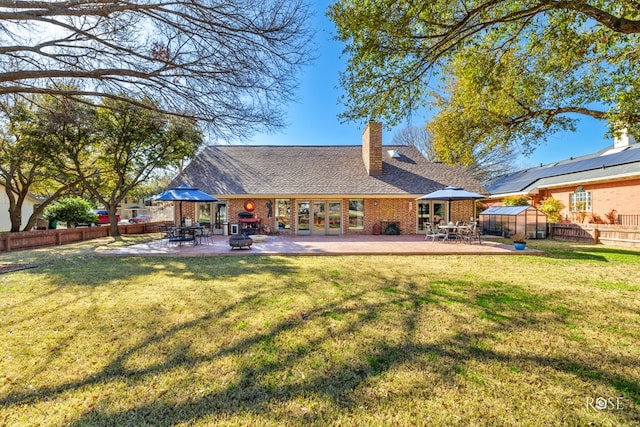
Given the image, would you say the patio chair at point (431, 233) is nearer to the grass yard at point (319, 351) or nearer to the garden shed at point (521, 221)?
the garden shed at point (521, 221)

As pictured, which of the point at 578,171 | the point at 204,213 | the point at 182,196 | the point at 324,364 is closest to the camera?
the point at 324,364

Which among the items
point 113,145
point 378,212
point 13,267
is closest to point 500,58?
point 378,212

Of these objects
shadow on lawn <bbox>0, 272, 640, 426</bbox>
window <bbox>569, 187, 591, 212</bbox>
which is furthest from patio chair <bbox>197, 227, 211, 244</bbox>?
window <bbox>569, 187, 591, 212</bbox>

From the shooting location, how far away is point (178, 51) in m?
7.00

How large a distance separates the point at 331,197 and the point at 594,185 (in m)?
15.7

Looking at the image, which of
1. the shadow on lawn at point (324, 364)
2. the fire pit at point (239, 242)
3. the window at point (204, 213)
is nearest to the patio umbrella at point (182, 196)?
the fire pit at point (239, 242)

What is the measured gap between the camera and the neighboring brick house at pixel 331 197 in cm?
1659

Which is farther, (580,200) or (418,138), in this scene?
(418,138)

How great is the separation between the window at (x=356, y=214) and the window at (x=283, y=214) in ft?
12.6

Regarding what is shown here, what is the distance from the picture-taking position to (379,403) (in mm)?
2578

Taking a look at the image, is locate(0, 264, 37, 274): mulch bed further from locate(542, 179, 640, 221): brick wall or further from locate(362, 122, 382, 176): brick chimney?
locate(542, 179, 640, 221): brick wall

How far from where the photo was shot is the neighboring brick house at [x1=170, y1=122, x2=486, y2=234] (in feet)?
54.4

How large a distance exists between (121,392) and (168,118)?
8.55 metres

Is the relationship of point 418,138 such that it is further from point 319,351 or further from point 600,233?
point 319,351
